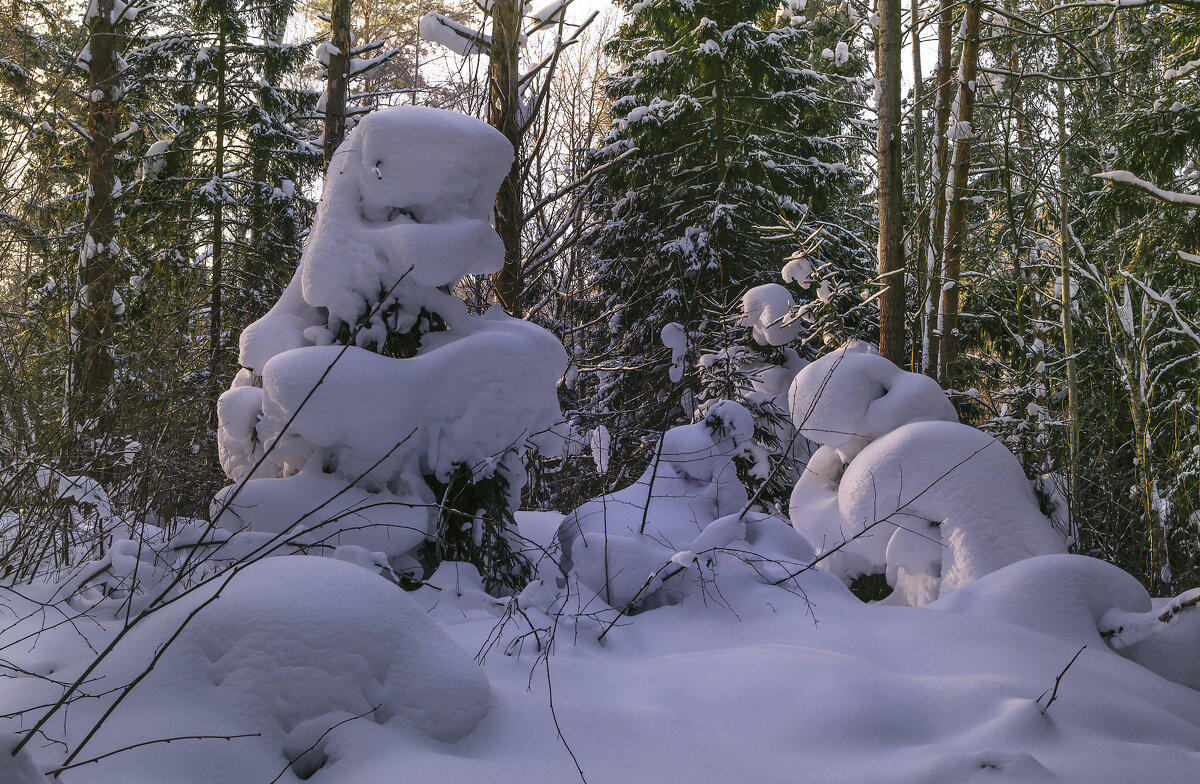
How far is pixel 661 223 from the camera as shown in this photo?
571 inches

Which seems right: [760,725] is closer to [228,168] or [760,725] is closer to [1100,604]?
[1100,604]

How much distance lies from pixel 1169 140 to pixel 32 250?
31.1 ft

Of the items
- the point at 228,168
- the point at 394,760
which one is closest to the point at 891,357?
the point at 394,760

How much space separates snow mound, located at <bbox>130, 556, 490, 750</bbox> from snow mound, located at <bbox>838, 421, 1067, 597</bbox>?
140 inches

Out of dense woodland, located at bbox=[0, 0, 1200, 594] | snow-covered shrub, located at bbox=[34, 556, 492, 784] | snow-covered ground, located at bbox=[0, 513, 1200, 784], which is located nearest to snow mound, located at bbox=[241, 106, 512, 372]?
dense woodland, located at bbox=[0, 0, 1200, 594]

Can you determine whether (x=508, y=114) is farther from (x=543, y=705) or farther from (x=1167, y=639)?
(x=1167, y=639)

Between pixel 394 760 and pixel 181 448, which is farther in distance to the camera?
pixel 181 448

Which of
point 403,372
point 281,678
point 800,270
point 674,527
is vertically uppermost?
point 800,270

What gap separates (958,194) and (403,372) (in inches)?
306

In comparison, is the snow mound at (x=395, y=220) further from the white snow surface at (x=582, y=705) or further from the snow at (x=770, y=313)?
the snow at (x=770, y=313)

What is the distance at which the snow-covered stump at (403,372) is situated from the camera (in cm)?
452

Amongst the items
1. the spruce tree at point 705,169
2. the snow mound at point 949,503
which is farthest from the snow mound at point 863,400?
the spruce tree at point 705,169

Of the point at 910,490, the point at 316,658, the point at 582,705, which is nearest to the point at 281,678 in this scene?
the point at 316,658

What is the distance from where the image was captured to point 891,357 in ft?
27.5
